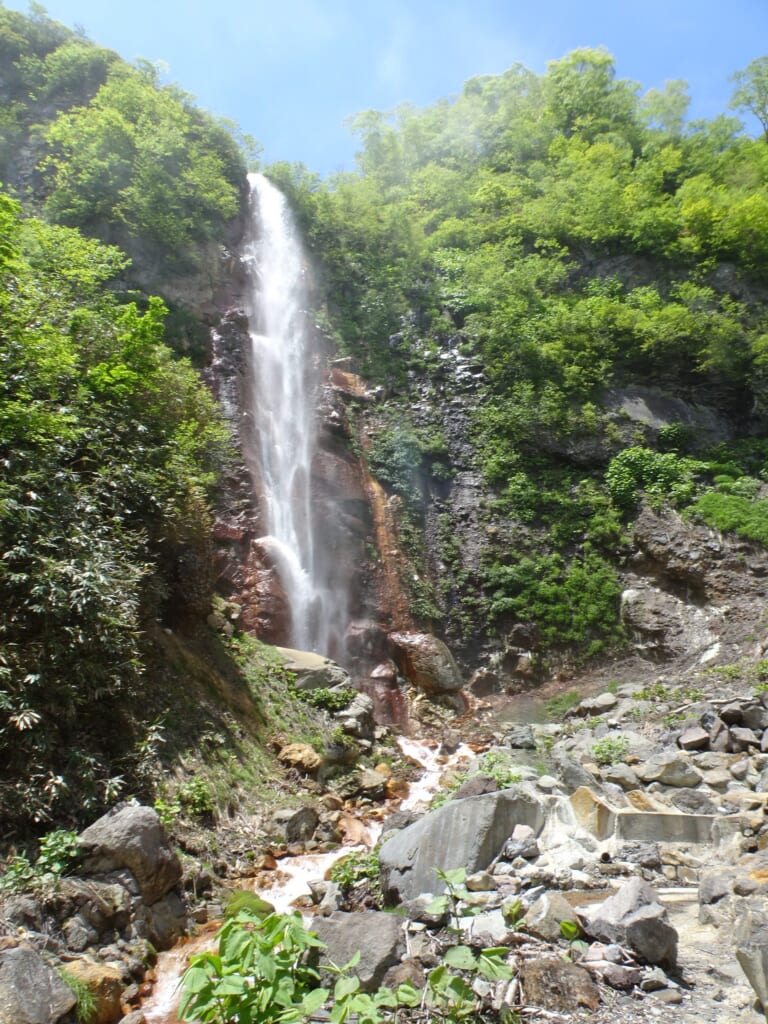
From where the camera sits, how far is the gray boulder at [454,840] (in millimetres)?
5312

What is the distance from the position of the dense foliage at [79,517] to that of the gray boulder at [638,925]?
14.1 feet

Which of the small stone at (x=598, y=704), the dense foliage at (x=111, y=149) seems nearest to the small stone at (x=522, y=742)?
the small stone at (x=598, y=704)

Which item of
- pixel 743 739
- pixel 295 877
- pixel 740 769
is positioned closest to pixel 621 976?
pixel 295 877

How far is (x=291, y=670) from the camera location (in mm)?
11609

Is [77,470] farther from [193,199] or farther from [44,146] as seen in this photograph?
[44,146]

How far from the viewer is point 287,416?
1834 centimetres

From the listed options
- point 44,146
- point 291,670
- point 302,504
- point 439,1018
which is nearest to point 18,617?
point 439,1018

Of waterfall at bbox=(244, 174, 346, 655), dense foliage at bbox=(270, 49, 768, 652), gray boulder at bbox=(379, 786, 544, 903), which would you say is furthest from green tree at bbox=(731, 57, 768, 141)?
gray boulder at bbox=(379, 786, 544, 903)

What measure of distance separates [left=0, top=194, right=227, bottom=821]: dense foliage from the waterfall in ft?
13.7

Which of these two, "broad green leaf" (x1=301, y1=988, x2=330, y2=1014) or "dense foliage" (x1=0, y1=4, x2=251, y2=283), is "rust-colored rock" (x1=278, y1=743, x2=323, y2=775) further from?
"dense foliage" (x1=0, y1=4, x2=251, y2=283)

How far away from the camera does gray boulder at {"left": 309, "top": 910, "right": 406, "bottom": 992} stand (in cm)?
368

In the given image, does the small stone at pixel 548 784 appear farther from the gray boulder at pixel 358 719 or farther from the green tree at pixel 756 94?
the green tree at pixel 756 94

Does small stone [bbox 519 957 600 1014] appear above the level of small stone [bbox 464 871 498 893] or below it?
above

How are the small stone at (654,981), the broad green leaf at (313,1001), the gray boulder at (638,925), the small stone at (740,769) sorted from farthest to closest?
the small stone at (740,769), the gray boulder at (638,925), the small stone at (654,981), the broad green leaf at (313,1001)
